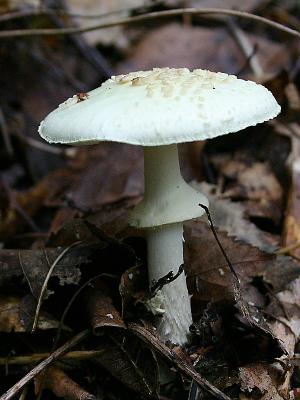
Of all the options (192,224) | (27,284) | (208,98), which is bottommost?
(27,284)

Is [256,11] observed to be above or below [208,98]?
above

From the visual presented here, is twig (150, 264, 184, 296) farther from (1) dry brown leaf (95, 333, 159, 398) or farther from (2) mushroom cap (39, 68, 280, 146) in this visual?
(2) mushroom cap (39, 68, 280, 146)

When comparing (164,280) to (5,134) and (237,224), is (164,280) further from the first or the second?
(5,134)

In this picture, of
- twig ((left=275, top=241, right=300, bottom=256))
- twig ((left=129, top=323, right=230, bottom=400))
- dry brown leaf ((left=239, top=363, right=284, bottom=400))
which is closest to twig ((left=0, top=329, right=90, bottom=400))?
twig ((left=129, top=323, right=230, bottom=400))

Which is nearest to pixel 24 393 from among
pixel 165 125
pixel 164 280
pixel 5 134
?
pixel 164 280

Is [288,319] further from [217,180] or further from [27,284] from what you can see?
[217,180]

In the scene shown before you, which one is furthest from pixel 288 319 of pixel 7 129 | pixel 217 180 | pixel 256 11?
pixel 256 11

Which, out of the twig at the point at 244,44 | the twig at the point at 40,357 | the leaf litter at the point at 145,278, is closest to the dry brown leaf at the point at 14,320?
the leaf litter at the point at 145,278

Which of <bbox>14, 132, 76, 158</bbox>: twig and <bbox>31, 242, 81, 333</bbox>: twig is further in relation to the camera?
<bbox>14, 132, 76, 158</bbox>: twig
